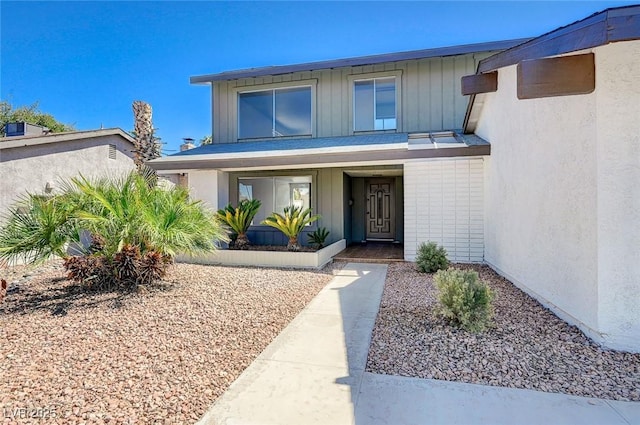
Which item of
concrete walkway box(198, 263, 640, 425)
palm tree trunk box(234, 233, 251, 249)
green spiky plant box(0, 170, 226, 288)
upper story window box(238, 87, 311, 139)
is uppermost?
upper story window box(238, 87, 311, 139)

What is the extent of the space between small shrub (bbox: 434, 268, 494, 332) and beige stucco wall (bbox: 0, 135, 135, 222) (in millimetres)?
8586

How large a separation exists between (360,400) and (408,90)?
1054cm

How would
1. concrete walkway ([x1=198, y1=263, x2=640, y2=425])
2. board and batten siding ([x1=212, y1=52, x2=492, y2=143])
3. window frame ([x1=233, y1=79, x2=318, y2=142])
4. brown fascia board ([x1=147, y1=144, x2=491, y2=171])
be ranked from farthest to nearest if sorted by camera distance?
window frame ([x1=233, y1=79, x2=318, y2=142]) → board and batten siding ([x1=212, y1=52, x2=492, y2=143]) → brown fascia board ([x1=147, y1=144, x2=491, y2=171]) → concrete walkway ([x1=198, y1=263, x2=640, y2=425])

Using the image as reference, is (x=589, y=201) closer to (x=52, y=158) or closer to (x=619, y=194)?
(x=619, y=194)

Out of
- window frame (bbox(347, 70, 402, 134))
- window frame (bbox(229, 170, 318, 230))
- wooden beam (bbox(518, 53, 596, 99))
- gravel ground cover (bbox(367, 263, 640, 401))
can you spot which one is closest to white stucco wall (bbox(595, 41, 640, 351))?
wooden beam (bbox(518, 53, 596, 99))

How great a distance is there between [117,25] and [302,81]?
7348 millimetres

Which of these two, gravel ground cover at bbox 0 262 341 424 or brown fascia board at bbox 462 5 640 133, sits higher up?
brown fascia board at bbox 462 5 640 133

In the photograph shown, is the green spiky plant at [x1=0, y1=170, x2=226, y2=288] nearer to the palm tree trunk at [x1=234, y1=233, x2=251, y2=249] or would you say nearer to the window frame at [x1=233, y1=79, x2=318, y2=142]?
the palm tree trunk at [x1=234, y1=233, x2=251, y2=249]

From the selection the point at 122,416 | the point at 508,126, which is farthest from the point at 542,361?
the point at 508,126

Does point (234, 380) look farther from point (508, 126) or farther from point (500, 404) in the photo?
point (508, 126)

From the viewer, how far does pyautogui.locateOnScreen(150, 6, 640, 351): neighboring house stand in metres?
3.47

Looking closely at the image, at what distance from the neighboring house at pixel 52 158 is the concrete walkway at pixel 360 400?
7703 millimetres

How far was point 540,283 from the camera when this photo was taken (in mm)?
4957

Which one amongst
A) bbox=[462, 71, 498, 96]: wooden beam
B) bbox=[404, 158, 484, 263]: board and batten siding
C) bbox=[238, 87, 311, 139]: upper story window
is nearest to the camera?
bbox=[462, 71, 498, 96]: wooden beam
